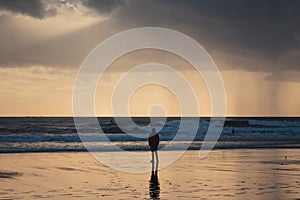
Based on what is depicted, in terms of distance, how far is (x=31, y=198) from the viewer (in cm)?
1639

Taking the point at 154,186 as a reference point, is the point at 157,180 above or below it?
above

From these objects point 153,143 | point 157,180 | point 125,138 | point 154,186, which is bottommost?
point 154,186

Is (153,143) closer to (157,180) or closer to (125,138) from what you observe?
(157,180)

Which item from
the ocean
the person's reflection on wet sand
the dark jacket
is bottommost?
the person's reflection on wet sand

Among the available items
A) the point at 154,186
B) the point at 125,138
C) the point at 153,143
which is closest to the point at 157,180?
the point at 154,186

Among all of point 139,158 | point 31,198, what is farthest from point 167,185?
point 139,158

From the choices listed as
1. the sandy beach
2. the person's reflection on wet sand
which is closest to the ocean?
the sandy beach

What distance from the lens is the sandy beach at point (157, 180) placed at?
17.2 meters

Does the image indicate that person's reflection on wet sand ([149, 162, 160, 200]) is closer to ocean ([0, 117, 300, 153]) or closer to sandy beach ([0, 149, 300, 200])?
sandy beach ([0, 149, 300, 200])

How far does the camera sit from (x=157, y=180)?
Answer: 68.7 ft

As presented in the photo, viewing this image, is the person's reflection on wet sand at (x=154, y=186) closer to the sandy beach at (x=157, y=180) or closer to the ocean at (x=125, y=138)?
the sandy beach at (x=157, y=180)

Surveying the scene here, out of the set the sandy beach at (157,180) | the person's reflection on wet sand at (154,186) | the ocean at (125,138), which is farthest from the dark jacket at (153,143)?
the ocean at (125,138)

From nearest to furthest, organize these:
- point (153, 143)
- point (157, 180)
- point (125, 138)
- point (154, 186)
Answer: point (154, 186) < point (157, 180) < point (153, 143) < point (125, 138)

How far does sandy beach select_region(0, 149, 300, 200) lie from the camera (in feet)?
56.3
